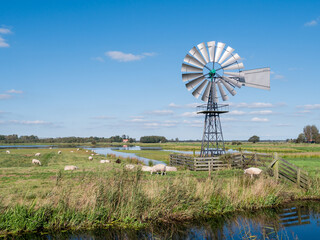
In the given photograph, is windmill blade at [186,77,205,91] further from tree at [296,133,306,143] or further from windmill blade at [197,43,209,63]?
tree at [296,133,306,143]

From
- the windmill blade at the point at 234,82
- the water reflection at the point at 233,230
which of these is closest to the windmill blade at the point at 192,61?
the windmill blade at the point at 234,82

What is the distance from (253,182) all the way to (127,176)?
7351 mm

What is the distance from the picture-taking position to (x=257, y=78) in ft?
87.8

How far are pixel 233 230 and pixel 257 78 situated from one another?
20555mm

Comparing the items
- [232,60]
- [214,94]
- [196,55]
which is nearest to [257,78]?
[232,60]

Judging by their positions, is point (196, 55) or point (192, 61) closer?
point (196, 55)

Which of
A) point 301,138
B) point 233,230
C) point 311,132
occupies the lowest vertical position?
point 233,230

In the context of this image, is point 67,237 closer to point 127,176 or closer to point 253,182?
point 127,176

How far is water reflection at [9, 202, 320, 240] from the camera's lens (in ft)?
29.1

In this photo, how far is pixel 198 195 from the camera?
11625 millimetres

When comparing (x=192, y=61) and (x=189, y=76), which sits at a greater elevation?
(x=192, y=61)

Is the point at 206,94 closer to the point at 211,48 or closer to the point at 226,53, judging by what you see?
the point at 226,53

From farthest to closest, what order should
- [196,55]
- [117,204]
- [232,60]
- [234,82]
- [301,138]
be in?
[301,138] → [234,82] → [232,60] → [196,55] → [117,204]

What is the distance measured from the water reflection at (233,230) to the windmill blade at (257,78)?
56.4 feet
